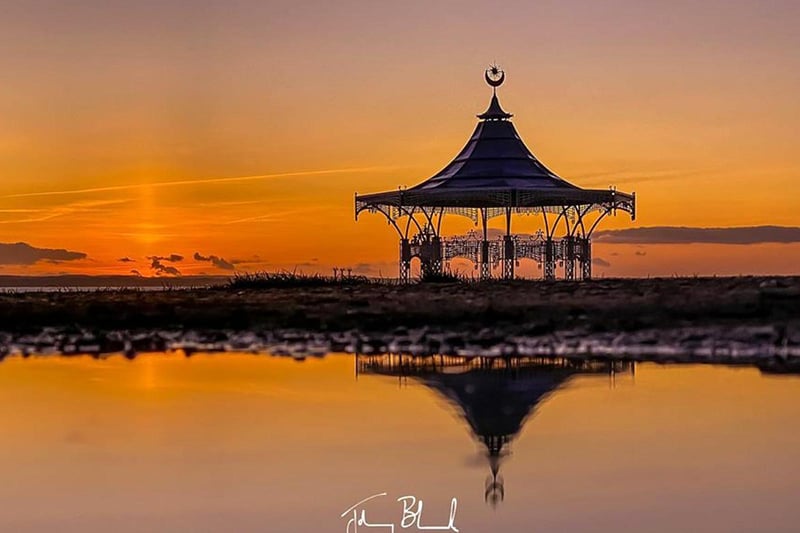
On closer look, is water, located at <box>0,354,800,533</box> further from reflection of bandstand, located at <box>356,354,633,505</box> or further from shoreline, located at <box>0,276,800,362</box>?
shoreline, located at <box>0,276,800,362</box>

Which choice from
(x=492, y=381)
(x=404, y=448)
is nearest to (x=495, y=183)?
(x=492, y=381)

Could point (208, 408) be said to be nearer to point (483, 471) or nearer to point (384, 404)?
point (384, 404)

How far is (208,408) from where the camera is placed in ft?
41.1

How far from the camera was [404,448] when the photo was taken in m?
9.89

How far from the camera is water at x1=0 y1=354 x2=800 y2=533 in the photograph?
7703 millimetres

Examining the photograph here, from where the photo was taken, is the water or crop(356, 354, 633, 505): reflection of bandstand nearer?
the water

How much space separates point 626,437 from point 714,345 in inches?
279

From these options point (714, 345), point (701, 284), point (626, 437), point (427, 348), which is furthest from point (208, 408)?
point (701, 284)

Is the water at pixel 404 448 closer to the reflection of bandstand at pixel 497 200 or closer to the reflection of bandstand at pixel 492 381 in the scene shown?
the reflection of bandstand at pixel 492 381

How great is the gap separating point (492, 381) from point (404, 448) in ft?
13.3
